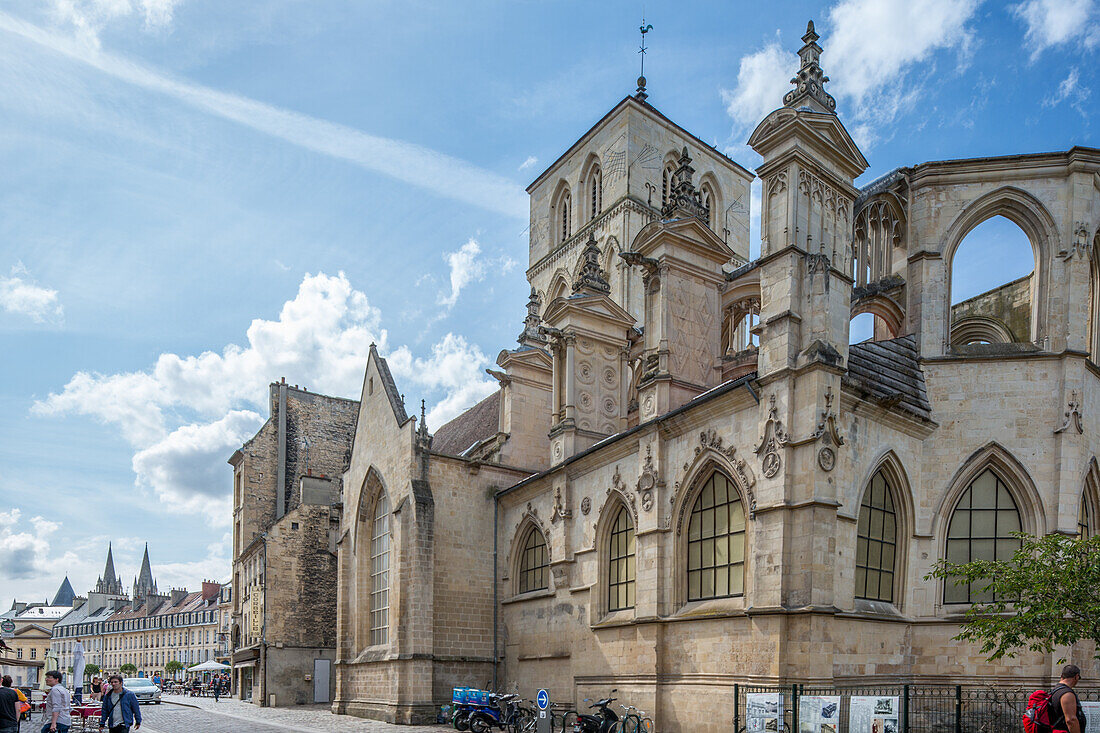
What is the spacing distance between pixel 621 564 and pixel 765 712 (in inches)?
285

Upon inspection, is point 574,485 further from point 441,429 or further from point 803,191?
point 441,429

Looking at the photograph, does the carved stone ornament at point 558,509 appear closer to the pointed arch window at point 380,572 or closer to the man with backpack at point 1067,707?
the pointed arch window at point 380,572

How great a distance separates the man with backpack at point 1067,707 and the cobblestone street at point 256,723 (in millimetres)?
12837

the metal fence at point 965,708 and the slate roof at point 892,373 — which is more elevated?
the slate roof at point 892,373

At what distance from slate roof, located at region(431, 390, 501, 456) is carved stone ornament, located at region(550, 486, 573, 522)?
8389mm

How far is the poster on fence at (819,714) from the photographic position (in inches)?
376

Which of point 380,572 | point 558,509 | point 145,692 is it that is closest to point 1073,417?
point 558,509

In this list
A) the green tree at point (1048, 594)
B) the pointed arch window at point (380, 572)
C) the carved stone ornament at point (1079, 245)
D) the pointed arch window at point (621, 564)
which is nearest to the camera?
the green tree at point (1048, 594)

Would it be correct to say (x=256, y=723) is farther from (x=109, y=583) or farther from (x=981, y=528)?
(x=109, y=583)

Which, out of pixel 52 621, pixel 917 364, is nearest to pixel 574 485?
→ pixel 917 364

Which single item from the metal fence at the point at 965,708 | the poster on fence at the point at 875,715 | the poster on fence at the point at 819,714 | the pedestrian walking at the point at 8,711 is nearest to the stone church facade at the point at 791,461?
the metal fence at the point at 965,708

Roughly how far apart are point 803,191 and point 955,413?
4.56 m

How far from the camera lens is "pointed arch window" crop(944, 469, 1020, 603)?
14219 mm

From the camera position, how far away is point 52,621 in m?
126
